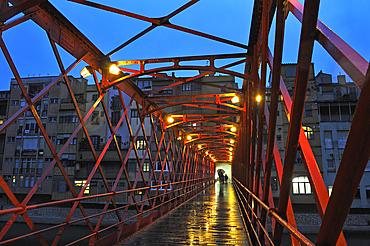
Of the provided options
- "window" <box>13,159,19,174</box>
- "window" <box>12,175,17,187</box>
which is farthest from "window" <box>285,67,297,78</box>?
"window" <box>12,175,17,187</box>

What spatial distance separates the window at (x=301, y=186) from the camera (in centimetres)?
2672

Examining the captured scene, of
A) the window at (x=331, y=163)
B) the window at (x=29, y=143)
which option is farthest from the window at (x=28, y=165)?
the window at (x=331, y=163)

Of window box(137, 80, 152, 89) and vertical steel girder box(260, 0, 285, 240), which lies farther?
window box(137, 80, 152, 89)

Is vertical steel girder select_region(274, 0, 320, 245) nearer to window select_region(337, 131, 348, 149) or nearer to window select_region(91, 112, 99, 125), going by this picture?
window select_region(337, 131, 348, 149)

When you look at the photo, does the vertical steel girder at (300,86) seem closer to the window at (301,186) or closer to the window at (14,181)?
the window at (301,186)

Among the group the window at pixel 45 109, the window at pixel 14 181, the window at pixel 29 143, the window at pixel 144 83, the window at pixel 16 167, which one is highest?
the window at pixel 144 83

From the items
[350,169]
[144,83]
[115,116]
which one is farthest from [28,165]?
[350,169]

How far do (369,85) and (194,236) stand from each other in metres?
5.47

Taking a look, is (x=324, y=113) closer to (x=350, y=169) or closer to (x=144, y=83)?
(x=144, y=83)

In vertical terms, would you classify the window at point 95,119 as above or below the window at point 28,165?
above

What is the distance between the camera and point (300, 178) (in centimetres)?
2727

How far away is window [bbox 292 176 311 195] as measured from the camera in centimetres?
2672

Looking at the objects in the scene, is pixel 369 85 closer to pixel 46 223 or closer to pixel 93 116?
pixel 46 223

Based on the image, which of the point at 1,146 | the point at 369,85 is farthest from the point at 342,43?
the point at 1,146
